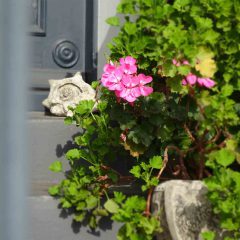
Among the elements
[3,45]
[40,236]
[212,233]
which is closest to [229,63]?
[212,233]

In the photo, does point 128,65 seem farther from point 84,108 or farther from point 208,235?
point 208,235

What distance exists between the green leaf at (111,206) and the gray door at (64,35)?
1.37 metres

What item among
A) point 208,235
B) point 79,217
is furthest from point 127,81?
point 208,235

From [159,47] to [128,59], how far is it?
156 mm

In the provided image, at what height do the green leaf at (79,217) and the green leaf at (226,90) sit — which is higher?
the green leaf at (226,90)

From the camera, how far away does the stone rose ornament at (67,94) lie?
108 inches

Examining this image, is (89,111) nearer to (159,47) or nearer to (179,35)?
(159,47)

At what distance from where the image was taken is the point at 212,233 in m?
1.76

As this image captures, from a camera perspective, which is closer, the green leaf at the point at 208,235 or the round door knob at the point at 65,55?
the green leaf at the point at 208,235

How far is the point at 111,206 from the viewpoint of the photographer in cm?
204

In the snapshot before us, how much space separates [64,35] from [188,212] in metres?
1.83

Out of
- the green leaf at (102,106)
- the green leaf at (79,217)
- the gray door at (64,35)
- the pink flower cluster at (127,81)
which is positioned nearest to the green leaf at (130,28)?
the pink flower cluster at (127,81)

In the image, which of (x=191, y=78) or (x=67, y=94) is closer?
(x=191, y=78)

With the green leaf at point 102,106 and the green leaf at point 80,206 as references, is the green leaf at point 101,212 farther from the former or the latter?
the green leaf at point 102,106
